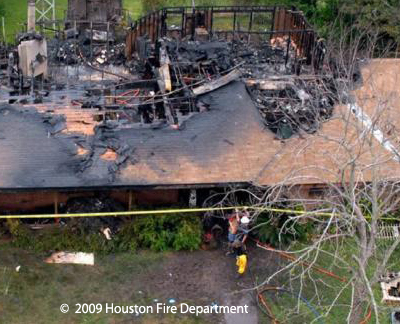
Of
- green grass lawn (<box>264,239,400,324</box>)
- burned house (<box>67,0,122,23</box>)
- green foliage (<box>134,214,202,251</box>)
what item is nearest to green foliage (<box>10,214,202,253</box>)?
green foliage (<box>134,214,202,251</box>)

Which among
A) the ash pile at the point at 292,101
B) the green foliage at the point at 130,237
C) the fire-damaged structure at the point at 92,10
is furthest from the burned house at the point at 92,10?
the green foliage at the point at 130,237

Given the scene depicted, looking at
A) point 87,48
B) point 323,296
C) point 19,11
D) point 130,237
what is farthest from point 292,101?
point 19,11

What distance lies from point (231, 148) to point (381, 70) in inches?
317

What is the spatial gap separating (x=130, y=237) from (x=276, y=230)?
4.01 metres

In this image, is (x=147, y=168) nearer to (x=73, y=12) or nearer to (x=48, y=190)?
(x=48, y=190)

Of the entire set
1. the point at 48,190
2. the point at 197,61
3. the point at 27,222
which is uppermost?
the point at 197,61

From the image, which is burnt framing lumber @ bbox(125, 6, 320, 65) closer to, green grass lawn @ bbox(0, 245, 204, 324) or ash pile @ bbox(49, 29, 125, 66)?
ash pile @ bbox(49, 29, 125, 66)

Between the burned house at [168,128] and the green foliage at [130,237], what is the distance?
867 mm

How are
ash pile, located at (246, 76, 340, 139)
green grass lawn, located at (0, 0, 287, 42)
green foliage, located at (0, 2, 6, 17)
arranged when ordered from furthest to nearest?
green foliage, located at (0, 2, 6, 17)
green grass lawn, located at (0, 0, 287, 42)
ash pile, located at (246, 76, 340, 139)

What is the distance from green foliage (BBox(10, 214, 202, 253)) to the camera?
1609cm

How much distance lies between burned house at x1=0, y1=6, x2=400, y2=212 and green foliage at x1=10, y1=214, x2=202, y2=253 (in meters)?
0.87

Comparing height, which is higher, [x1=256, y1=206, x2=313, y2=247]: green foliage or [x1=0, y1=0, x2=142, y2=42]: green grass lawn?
[x1=0, y1=0, x2=142, y2=42]: green grass lawn

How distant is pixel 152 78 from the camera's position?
71.5ft

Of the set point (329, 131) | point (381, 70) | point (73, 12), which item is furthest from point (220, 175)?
point (73, 12)
